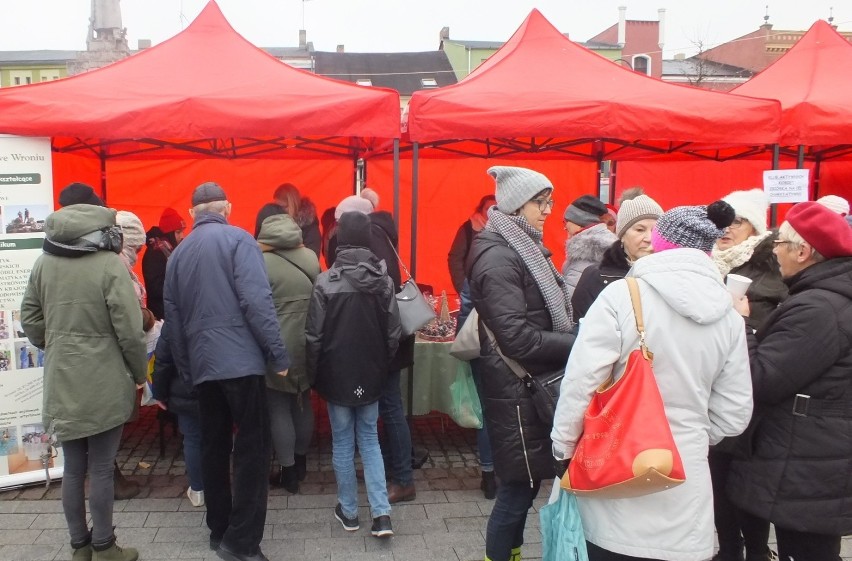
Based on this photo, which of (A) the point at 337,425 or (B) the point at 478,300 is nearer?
(B) the point at 478,300

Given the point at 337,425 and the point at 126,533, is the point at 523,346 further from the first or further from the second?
the point at 126,533

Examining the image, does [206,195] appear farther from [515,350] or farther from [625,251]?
[625,251]

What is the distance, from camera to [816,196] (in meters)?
7.53

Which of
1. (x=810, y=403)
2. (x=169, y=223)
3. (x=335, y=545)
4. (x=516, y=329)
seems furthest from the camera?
(x=169, y=223)

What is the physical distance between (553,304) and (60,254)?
2117 millimetres

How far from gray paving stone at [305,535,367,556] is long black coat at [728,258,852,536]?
184cm

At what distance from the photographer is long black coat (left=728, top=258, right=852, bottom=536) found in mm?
2057

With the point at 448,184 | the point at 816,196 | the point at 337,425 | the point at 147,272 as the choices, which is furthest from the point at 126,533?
the point at 816,196

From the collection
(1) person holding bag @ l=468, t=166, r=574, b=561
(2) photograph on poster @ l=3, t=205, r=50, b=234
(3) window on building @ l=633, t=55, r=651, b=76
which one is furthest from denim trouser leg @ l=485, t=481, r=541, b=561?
(3) window on building @ l=633, t=55, r=651, b=76

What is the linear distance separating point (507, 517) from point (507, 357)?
25.4 inches

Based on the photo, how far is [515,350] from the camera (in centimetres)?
238

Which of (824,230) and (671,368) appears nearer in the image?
(671,368)

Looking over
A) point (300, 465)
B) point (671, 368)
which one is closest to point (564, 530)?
point (671, 368)

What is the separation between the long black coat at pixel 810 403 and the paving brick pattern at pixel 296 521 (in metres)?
1.33
